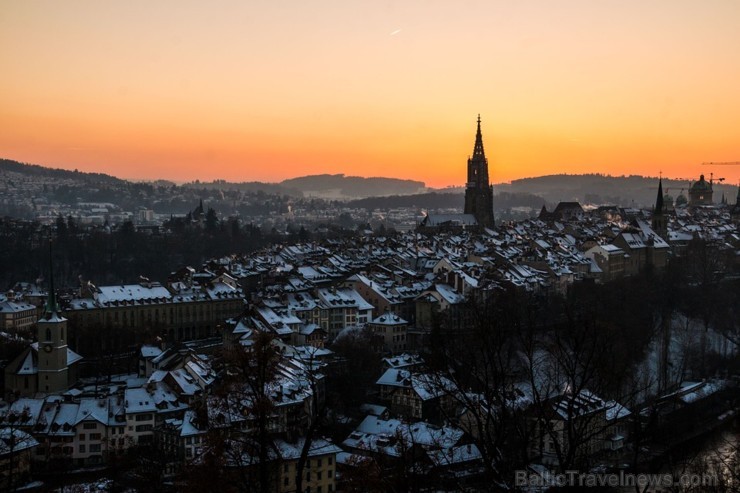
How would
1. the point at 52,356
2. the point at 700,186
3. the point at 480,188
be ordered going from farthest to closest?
the point at 700,186 → the point at 480,188 → the point at 52,356

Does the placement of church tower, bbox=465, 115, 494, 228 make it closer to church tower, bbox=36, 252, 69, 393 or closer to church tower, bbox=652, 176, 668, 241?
church tower, bbox=652, 176, 668, 241

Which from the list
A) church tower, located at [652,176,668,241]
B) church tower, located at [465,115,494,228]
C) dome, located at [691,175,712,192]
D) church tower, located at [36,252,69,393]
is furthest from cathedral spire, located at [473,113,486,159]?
church tower, located at [36,252,69,393]

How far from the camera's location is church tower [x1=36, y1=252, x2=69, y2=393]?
25.2m

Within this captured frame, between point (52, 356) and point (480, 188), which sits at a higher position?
point (480, 188)

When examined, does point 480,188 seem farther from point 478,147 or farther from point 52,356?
point 52,356

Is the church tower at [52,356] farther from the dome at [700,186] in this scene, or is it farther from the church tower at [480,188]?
the dome at [700,186]

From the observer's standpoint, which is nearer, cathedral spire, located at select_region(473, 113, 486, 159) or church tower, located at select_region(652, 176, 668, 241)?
church tower, located at select_region(652, 176, 668, 241)

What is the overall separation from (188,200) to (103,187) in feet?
53.8

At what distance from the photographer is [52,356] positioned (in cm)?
2542

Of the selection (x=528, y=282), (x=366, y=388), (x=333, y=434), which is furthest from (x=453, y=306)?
(x=333, y=434)

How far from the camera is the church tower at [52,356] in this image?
25.2 meters

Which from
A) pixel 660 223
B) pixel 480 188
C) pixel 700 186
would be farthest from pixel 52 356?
pixel 700 186

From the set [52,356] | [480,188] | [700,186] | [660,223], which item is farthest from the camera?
[700,186]

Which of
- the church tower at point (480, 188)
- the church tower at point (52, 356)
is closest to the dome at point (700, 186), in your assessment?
the church tower at point (480, 188)
